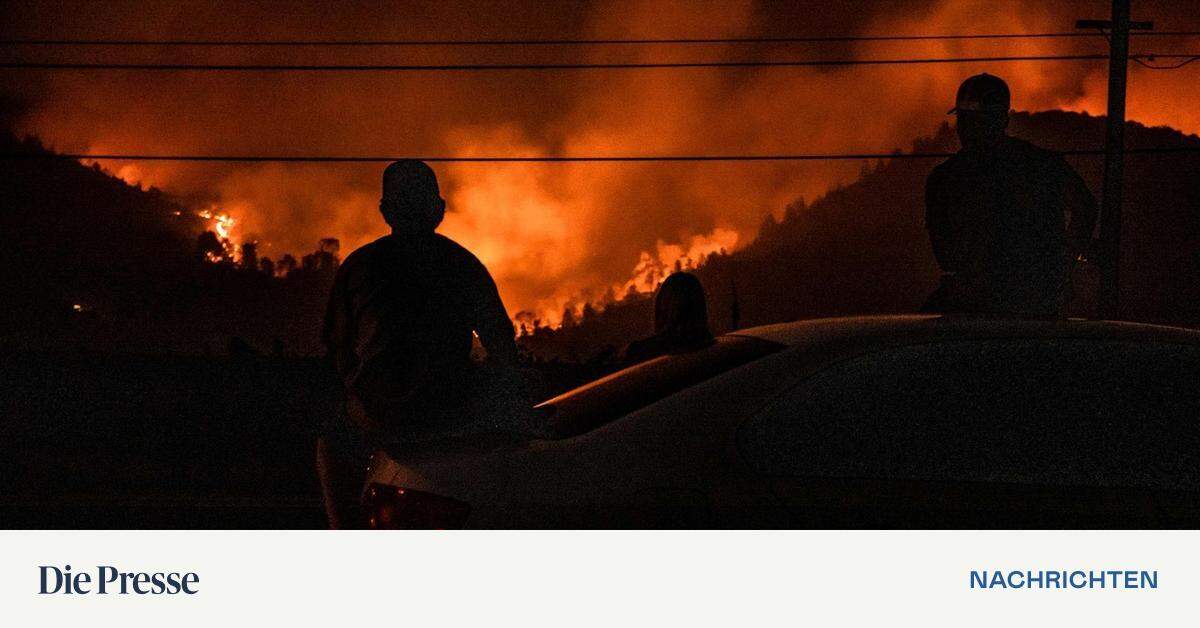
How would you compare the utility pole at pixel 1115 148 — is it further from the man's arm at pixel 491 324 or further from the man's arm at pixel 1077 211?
the man's arm at pixel 491 324

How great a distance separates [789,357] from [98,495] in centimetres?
706

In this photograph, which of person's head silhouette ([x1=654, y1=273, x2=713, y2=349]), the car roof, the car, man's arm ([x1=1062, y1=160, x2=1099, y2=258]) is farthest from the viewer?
person's head silhouette ([x1=654, y1=273, x2=713, y2=349])

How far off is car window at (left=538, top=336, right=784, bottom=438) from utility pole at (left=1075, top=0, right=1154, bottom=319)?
21224 mm

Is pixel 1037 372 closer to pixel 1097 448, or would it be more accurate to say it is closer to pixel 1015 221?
pixel 1097 448

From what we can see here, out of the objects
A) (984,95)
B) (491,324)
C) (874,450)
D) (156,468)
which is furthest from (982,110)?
(156,468)

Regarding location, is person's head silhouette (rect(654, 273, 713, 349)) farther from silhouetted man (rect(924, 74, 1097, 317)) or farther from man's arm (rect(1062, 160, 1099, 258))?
man's arm (rect(1062, 160, 1099, 258))

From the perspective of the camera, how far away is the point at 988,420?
3.46 metres

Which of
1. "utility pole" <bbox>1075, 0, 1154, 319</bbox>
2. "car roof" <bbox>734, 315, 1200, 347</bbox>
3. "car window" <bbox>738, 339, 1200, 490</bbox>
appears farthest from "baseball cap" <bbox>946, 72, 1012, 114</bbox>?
"utility pole" <bbox>1075, 0, 1154, 319</bbox>

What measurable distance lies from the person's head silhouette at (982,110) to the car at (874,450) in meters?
1.98

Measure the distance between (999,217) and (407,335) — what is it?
96.9 inches

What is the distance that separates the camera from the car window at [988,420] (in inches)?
135

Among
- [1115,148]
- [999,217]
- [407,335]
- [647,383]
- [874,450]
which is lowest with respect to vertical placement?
[874,450]

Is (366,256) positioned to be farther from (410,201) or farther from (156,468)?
(156,468)

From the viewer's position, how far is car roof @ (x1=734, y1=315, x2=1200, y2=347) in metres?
3.64
